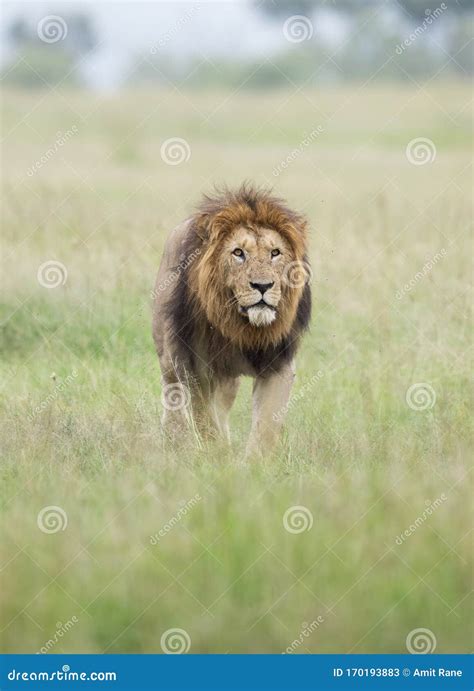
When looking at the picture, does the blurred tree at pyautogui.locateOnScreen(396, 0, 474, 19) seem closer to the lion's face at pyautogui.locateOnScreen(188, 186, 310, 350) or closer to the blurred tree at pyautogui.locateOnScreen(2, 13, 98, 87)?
the blurred tree at pyautogui.locateOnScreen(2, 13, 98, 87)

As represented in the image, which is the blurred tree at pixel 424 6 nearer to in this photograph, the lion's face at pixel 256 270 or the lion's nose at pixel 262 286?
the lion's face at pixel 256 270

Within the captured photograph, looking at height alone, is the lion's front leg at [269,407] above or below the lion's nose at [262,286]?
below

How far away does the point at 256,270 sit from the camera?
7008 mm

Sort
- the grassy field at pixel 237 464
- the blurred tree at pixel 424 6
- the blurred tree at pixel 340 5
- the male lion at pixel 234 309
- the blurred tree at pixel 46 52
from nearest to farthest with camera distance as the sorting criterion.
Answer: the grassy field at pixel 237 464 < the male lion at pixel 234 309 < the blurred tree at pixel 46 52 < the blurred tree at pixel 424 6 < the blurred tree at pixel 340 5

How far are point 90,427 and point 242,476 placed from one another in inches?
59.8

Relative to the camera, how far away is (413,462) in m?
6.46

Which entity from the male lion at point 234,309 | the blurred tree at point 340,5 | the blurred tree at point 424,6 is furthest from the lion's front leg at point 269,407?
the blurred tree at point 424,6

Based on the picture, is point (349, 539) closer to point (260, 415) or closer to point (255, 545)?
point (255, 545)

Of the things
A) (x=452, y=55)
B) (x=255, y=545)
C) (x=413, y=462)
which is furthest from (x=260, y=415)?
(x=452, y=55)

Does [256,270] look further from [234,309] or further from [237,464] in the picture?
[237,464]

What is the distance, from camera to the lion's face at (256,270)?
7.01 metres

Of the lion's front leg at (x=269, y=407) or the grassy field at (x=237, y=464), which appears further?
the lion's front leg at (x=269, y=407)

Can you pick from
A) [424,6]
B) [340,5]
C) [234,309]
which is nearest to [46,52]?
[340,5]

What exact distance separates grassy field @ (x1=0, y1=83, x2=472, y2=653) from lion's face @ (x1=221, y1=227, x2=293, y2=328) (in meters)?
0.73
